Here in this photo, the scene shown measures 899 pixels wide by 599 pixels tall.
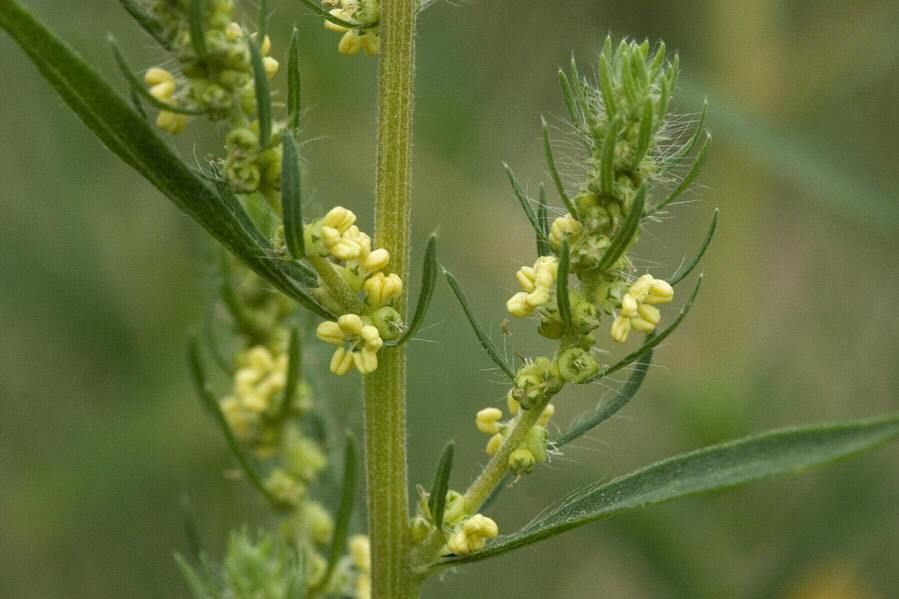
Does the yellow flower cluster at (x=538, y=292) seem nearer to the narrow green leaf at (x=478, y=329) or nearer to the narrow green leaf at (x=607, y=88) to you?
the narrow green leaf at (x=478, y=329)

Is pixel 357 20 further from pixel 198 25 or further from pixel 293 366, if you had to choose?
pixel 293 366

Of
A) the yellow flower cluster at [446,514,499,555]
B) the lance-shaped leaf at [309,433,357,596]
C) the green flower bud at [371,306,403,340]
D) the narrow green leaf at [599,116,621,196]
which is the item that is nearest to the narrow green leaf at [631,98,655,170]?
the narrow green leaf at [599,116,621,196]

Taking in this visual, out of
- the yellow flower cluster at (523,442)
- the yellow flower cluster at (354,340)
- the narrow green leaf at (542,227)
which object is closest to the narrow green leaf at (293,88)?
the yellow flower cluster at (354,340)

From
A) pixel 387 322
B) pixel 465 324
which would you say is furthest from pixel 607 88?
pixel 465 324

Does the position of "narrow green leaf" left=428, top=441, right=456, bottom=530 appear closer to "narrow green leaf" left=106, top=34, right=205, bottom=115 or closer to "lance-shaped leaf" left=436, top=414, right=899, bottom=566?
"lance-shaped leaf" left=436, top=414, right=899, bottom=566

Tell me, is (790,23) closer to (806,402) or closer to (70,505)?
(806,402)

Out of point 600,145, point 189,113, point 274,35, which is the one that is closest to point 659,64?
point 600,145
